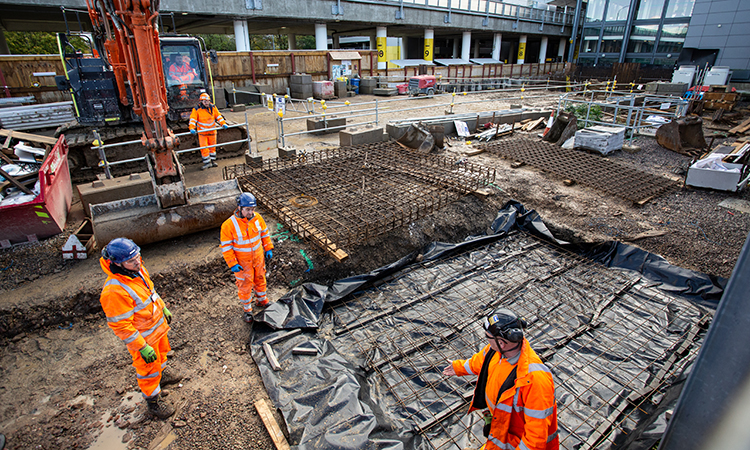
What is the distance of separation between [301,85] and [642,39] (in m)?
36.0

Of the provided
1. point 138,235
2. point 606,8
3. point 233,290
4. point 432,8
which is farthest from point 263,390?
point 606,8

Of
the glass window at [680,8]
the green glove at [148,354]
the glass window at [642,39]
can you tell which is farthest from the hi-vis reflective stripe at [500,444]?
the glass window at [642,39]

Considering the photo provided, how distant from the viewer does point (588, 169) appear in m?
11.4

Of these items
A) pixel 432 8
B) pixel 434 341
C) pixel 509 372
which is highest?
pixel 432 8

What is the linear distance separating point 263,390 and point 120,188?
5.99m

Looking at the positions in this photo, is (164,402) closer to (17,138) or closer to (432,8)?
(17,138)

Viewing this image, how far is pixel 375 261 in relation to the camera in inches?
283

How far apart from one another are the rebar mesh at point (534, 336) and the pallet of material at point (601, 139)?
732 centimetres

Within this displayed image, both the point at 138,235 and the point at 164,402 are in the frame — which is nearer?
the point at 164,402

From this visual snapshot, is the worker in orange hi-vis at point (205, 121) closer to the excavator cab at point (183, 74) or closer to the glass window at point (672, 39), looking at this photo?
the excavator cab at point (183, 74)

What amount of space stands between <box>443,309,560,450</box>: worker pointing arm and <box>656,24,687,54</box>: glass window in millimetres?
44541

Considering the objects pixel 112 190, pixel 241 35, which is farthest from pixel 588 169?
pixel 241 35

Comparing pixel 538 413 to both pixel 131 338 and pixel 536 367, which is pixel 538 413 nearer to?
pixel 536 367

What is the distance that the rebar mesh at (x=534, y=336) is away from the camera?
4.26 meters
